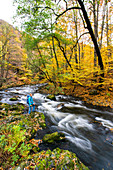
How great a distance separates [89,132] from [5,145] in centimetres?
405

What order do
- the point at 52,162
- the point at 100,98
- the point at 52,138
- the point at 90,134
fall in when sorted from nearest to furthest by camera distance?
the point at 52,162, the point at 52,138, the point at 90,134, the point at 100,98

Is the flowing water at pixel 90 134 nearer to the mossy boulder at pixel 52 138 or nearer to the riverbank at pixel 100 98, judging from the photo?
the mossy boulder at pixel 52 138

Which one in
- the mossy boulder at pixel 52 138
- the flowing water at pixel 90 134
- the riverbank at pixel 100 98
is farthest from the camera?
the riverbank at pixel 100 98

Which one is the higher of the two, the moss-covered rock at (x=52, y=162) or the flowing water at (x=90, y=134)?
the moss-covered rock at (x=52, y=162)

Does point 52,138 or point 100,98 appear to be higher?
point 100,98

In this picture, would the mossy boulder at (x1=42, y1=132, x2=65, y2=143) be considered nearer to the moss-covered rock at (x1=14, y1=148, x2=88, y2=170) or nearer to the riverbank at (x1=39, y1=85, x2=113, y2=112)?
the moss-covered rock at (x1=14, y1=148, x2=88, y2=170)

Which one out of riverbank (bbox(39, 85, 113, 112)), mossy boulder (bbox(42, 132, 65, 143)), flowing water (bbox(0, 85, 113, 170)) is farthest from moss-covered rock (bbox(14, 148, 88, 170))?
riverbank (bbox(39, 85, 113, 112))

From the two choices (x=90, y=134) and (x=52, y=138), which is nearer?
(x=52, y=138)

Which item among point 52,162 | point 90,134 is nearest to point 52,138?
point 52,162

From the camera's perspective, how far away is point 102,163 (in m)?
2.99

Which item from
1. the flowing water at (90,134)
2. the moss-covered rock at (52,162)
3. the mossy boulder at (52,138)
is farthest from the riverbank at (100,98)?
the moss-covered rock at (52,162)

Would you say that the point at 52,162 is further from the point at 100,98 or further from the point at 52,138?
the point at 100,98

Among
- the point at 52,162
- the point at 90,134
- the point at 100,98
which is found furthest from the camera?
the point at 100,98

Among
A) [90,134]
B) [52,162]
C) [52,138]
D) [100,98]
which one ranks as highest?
[52,162]
